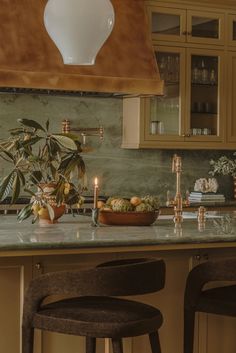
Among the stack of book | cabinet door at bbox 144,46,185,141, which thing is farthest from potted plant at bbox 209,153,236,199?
cabinet door at bbox 144,46,185,141

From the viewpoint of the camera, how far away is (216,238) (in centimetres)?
333

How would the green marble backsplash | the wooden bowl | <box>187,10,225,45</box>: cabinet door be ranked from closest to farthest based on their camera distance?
the wooden bowl → the green marble backsplash → <box>187,10,225,45</box>: cabinet door

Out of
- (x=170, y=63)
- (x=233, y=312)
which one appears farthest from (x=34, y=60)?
(x=233, y=312)

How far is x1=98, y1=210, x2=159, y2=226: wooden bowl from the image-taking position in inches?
147

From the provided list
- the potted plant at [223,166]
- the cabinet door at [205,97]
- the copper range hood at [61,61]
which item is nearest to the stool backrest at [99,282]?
the copper range hood at [61,61]

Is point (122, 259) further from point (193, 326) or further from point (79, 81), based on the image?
point (79, 81)

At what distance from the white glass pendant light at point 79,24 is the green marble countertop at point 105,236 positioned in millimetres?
801

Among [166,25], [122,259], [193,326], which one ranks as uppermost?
[166,25]

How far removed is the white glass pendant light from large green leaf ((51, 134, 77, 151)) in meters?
0.39

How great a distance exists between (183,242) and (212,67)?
136 inches

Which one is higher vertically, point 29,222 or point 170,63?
point 170,63

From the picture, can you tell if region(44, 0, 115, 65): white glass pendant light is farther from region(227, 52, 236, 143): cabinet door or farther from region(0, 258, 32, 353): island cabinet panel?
region(227, 52, 236, 143): cabinet door

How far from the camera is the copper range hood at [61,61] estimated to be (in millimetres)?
5234

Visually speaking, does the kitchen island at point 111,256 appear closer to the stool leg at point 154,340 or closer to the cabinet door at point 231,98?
the stool leg at point 154,340
